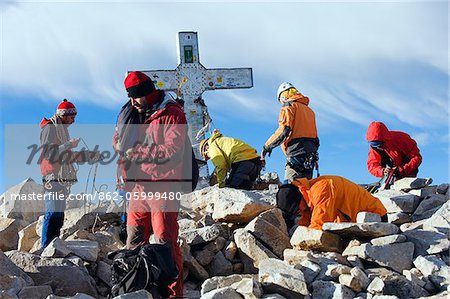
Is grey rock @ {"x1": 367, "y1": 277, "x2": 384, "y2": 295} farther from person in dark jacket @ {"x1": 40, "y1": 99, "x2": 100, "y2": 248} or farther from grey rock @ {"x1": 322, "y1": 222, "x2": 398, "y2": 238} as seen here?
person in dark jacket @ {"x1": 40, "y1": 99, "x2": 100, "y2": 248}

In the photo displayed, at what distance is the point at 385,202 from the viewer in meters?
8.56

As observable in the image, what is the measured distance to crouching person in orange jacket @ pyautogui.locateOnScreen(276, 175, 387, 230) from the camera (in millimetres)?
7227

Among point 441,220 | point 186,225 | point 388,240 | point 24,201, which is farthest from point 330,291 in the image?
point 24,201

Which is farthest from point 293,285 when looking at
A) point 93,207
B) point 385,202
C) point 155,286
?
point 93,207

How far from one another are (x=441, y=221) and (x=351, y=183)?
1.11 metres

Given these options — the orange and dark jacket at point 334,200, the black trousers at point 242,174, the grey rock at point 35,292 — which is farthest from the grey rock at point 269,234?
the grey rock at point 35,292

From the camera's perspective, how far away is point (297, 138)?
8.78 m

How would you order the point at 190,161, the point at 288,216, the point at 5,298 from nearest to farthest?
the point at 5,298 < the point at 190,161 < the point at 288,216

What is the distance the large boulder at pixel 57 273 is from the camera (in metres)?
6.34

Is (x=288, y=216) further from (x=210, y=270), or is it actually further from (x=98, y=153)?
(x=98, y=153)

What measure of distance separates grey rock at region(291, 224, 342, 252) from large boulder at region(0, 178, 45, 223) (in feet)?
18.1

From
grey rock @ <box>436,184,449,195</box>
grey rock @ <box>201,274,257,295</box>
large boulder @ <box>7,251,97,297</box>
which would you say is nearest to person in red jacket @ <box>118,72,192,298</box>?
grey rock @ <box>201,274,257,295</box>

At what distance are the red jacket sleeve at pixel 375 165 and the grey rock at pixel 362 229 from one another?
2.95 m

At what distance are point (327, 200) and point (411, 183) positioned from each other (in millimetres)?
2502
